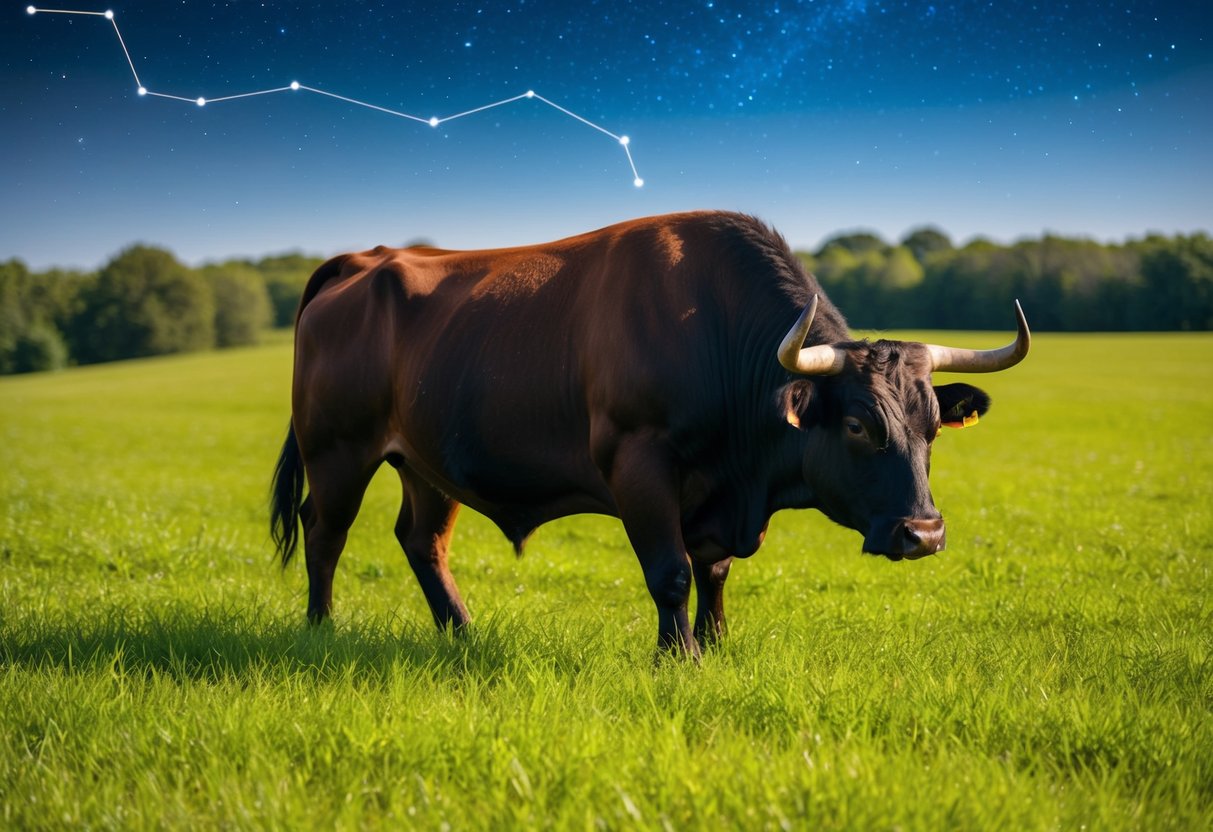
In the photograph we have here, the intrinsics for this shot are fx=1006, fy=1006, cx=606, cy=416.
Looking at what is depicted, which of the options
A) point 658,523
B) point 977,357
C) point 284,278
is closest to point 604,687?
point 658,523

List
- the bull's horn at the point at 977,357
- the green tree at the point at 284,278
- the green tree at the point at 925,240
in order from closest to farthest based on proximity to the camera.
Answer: the bull's horn at the point at 977,357 < the green tree at the point at 284,278 < the green tree at the point at 925,240

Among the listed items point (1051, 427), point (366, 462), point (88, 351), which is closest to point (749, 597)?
point (366, 462)

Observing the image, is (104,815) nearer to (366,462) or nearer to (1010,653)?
(366,462)

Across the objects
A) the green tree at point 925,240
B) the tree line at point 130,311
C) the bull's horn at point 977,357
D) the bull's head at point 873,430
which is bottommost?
the bull's head at point 873,430

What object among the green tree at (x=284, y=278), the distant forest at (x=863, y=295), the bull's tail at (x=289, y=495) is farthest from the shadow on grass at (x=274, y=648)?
the green tree at (x=284, y=278)

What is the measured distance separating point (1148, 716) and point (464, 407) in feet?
14.2

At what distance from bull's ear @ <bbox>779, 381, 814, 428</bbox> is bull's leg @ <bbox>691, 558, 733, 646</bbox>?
54.9 inches

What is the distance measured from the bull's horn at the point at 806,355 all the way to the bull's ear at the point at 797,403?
89mm

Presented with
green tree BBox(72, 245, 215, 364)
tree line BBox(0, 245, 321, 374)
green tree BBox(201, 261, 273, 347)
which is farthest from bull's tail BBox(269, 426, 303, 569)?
green tree BBox(201, 261, 273, 347)

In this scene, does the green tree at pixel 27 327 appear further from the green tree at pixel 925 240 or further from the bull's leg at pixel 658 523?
the green tree at pixel 925 240

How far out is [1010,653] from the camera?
237 inches

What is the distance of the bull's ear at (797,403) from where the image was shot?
17.8ft

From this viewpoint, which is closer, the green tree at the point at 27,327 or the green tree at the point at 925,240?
the green tree at the point at 27,327

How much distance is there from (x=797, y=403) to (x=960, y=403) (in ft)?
3.84
